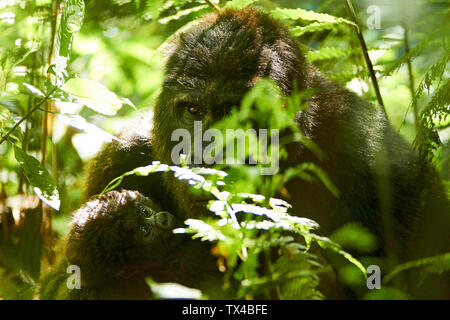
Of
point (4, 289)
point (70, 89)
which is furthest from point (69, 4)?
point (4, 289)

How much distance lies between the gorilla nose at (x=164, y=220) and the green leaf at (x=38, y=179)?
→ 0.60 metres

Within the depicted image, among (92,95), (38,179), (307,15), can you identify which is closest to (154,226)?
(38,179)

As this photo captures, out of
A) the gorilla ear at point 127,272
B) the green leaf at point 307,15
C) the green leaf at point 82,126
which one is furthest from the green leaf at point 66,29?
the green leaf at point 307,15

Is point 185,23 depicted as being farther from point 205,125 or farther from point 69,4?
point 69,4

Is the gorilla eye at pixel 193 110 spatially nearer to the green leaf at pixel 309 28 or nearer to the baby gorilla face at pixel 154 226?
the baby gorilla face at pixel 154 226

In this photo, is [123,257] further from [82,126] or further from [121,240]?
[82,126]

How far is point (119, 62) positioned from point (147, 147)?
4.36 ft

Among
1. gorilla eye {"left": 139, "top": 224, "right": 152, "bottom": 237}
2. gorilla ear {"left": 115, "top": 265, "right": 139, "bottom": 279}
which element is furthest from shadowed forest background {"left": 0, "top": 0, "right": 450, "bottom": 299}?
gorilla ear {"left": 115, "top": 265, "right": 139, "bottom": 279}

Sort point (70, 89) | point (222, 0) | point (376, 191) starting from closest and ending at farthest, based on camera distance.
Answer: point (70, 89) → point (376, 191) → point (222, 0)

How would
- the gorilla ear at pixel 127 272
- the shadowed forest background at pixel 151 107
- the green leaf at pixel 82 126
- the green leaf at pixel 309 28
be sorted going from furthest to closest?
the green leaf at pixel 309 28, the gorilla ear at pixel 127 272, the green leaf at pixel 82 126, the shadowed forest background at pixel 151 107

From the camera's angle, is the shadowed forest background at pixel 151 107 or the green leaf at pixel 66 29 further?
the green leaf at pixel 66 29

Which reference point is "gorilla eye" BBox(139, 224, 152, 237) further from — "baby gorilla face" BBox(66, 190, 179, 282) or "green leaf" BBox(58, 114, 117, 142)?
"green leaf" BBox(58, 114, 117, 142)

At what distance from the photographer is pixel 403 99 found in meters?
4.29

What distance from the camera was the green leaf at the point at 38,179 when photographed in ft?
7.34
